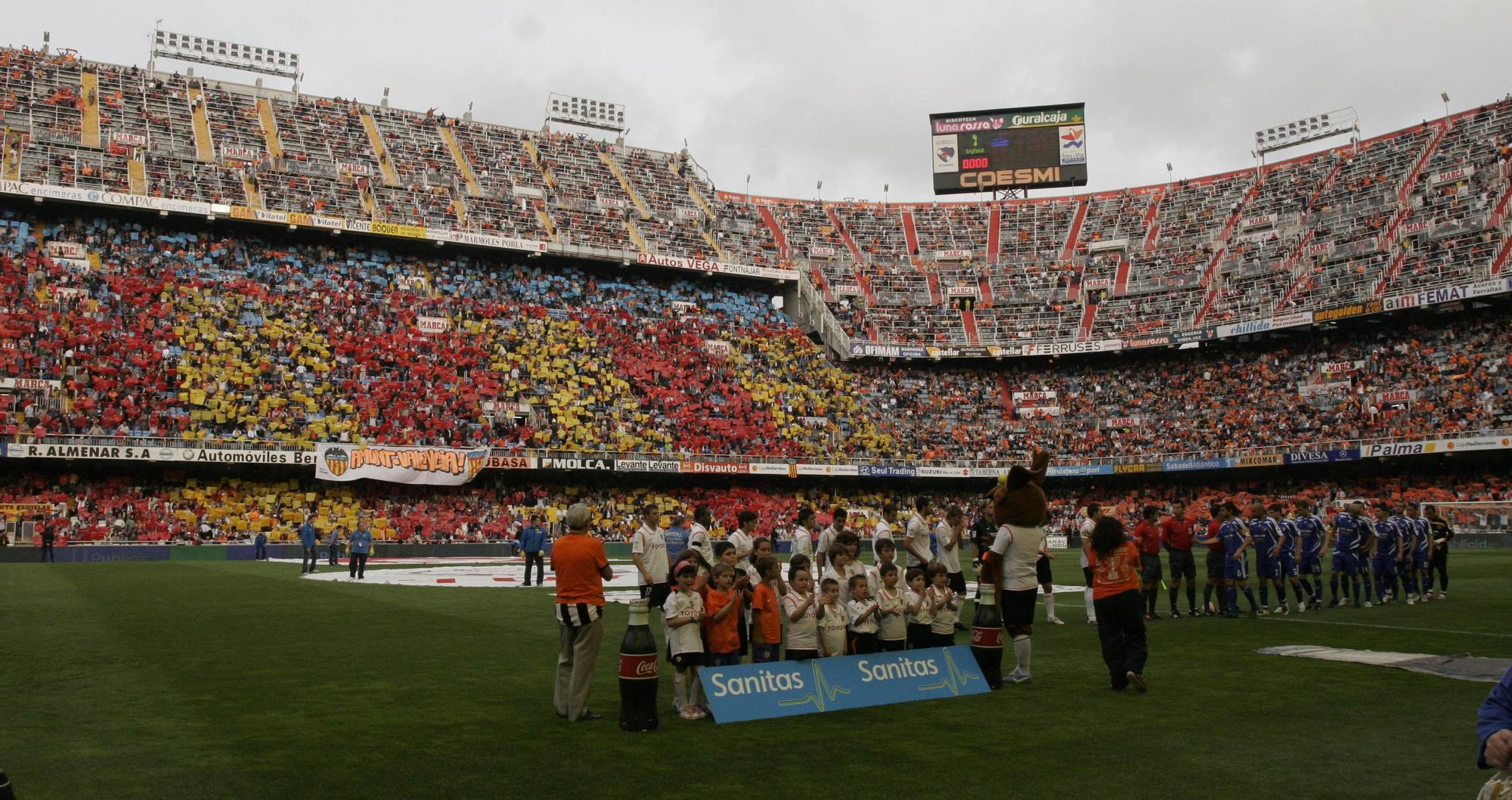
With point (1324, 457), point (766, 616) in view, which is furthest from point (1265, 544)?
point (1324, 457)

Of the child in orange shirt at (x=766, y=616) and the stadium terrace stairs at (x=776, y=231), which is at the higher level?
the stadium terrace stairs at (x=776, y=231)

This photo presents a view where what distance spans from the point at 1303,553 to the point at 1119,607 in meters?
9.88

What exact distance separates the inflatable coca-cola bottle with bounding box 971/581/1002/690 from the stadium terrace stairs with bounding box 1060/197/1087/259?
5893 cm

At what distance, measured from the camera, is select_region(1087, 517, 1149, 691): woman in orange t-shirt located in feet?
34.4

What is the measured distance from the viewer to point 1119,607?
10.5 meters

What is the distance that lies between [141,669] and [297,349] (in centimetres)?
3700

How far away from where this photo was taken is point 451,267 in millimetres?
54438

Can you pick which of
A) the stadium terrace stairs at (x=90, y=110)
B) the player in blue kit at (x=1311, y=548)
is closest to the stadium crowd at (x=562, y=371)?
the stadium terrace stairs at (x=90, y=110)

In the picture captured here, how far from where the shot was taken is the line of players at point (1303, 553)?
17.5 m

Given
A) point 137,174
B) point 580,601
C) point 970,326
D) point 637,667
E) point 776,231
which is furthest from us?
point 776,231

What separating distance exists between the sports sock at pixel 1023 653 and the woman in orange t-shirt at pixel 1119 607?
782 millimetres

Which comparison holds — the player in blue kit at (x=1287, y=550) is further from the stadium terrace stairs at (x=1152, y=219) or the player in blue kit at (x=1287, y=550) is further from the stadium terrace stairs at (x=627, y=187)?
the stadium terrace stairs at (x=627, y=187)

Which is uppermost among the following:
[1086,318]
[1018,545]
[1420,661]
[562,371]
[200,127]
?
[200,127]

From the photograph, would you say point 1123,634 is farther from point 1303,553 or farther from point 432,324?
point 432,324
